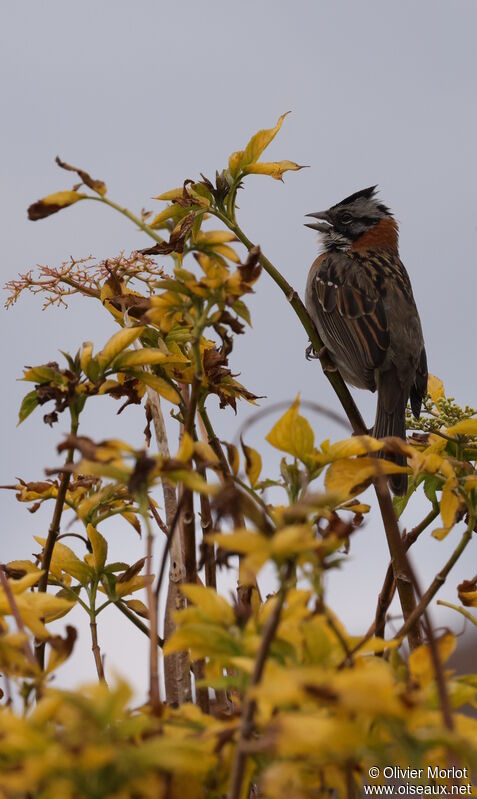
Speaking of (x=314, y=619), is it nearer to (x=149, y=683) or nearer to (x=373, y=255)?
(x=149, y=683)

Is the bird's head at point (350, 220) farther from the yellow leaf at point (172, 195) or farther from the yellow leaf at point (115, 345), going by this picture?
the yellow leaf at point (115, 345)

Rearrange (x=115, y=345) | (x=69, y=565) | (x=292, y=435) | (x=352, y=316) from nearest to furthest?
(x=292, y=435) < (x=115, y=345) < (x=69, y=565) < (x=352, y=316)

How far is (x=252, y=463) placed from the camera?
1399mm

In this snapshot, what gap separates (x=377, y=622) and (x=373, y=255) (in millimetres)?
4334

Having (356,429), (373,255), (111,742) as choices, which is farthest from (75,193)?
(373,255)

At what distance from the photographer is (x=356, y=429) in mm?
2574

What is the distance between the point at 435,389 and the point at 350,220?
3634 mm

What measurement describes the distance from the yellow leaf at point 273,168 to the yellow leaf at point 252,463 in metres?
0.91

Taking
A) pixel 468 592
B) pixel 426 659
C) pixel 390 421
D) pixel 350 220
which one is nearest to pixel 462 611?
pixel 468 592

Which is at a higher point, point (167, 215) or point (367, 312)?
point (367, 312)

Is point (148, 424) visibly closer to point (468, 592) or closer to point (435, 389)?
point (468, 592)

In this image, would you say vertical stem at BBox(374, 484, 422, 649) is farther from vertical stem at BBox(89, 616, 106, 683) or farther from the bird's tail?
the bird's tail

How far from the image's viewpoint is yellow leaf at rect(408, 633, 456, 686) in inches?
43.6

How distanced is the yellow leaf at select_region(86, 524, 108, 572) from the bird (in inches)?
124
